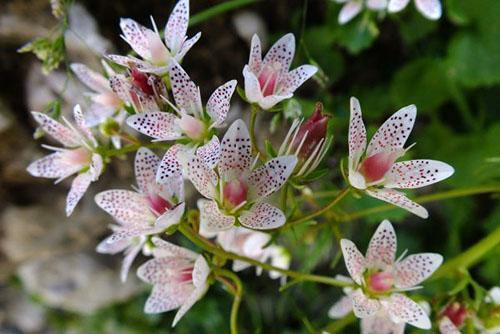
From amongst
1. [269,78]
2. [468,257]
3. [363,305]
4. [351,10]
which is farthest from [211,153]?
[351,10]

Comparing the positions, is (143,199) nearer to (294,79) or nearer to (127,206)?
(127,206)

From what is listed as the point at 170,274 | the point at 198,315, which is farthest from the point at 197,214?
the point at 198,315

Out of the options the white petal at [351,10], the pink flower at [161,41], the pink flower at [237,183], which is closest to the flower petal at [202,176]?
the pink flower at [237,183]

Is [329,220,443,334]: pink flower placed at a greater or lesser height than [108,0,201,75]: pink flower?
lesser

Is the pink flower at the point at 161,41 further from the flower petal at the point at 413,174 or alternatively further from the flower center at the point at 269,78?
the flower petal at the point at 413,174

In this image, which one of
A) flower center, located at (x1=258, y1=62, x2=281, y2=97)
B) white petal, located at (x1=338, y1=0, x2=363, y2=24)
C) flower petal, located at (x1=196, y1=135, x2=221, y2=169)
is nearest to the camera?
flower petal, located at (x1=196, y1=135, x2=221, y2=169)

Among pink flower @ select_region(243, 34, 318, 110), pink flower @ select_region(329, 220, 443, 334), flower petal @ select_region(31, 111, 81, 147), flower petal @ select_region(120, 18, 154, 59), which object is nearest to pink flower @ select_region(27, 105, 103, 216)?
flower petal @ select_region(31, 111, 81, 147)

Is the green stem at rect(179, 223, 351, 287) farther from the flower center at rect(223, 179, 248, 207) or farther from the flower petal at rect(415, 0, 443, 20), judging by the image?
the flower petal at rect(415, 0, 443, 20)

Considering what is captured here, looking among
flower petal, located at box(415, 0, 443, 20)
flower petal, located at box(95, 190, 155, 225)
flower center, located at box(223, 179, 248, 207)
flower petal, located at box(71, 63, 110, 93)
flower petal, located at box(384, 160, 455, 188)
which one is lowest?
flower petal, located at box(95, 190, 155, 225)
